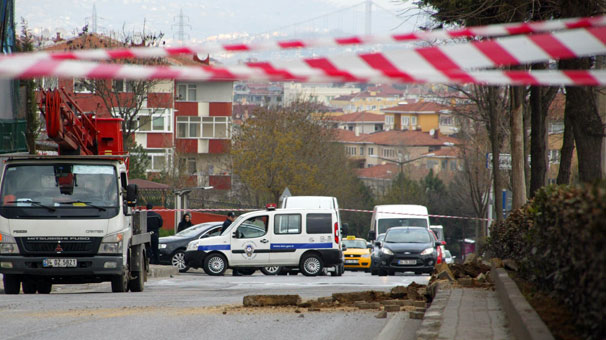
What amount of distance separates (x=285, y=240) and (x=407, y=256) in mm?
3820

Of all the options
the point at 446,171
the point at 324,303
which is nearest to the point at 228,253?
the point at 324,303

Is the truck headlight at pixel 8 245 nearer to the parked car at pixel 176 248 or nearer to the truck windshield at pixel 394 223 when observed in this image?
the parked car at pixel 176 248

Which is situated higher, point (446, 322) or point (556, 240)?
point (556, 240)

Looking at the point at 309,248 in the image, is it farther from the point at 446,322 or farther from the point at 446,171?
the point at 446,171

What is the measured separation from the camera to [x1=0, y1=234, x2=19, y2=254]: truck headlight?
15.8 metres

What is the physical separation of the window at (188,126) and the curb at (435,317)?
2908 inches

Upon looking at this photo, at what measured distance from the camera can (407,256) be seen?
27.4 meters

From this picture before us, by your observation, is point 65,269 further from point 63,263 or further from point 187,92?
point 187,92

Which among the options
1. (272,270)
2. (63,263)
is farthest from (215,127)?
(63,263)

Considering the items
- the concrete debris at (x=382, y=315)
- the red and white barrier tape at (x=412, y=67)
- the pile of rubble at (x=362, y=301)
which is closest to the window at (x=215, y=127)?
the pile of rubble at (x=362, y=301)

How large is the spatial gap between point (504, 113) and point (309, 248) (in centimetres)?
1281

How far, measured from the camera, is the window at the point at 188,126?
85312 mm

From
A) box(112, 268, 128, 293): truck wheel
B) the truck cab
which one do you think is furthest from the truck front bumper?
box(112, 268, 128, 293): truck wheel

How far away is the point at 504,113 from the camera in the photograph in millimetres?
35594
